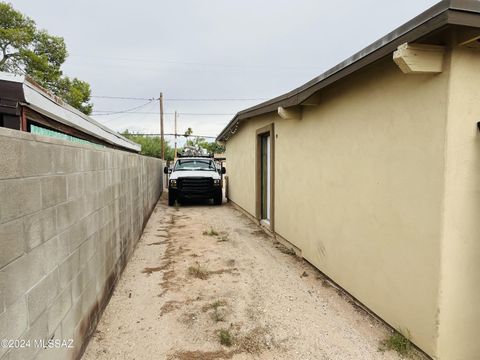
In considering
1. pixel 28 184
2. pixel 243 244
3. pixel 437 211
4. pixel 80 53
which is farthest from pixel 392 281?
pixel 80 53

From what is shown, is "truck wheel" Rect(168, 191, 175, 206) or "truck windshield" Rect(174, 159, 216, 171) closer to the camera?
"truck wheel" Rect(168, 191, 175, 206)

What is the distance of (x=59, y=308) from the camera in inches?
82.1

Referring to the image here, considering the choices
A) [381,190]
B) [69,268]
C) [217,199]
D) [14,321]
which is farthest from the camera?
[217,199]

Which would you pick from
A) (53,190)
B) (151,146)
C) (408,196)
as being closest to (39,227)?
(53,190)

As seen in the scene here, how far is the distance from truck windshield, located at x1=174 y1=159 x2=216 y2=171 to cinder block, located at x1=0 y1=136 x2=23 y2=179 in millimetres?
11266

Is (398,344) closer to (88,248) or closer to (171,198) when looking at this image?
(88,248)

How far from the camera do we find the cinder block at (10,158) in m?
1.46

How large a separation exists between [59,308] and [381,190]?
292cm

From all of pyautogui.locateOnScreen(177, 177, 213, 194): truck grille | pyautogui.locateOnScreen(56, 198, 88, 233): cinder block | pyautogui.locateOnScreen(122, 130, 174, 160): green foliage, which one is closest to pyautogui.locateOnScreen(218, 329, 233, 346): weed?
pyautogui.locateOnScreen(56, 198, 88, 233): cinder block

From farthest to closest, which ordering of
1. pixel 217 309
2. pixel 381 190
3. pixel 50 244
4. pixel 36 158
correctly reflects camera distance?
pixel 217 309
pixel 381 190
pixel 50 244
pixel 36 158

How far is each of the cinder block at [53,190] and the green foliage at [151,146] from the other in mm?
40858

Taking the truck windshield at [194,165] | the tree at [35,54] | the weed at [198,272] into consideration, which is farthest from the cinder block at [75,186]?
the tree at [35,54]

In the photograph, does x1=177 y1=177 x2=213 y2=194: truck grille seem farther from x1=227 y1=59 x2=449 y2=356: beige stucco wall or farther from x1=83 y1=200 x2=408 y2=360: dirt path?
x1=227 y1=59 x2=449 y2=356: beige stucco wall

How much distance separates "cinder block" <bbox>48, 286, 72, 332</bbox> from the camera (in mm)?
1947
